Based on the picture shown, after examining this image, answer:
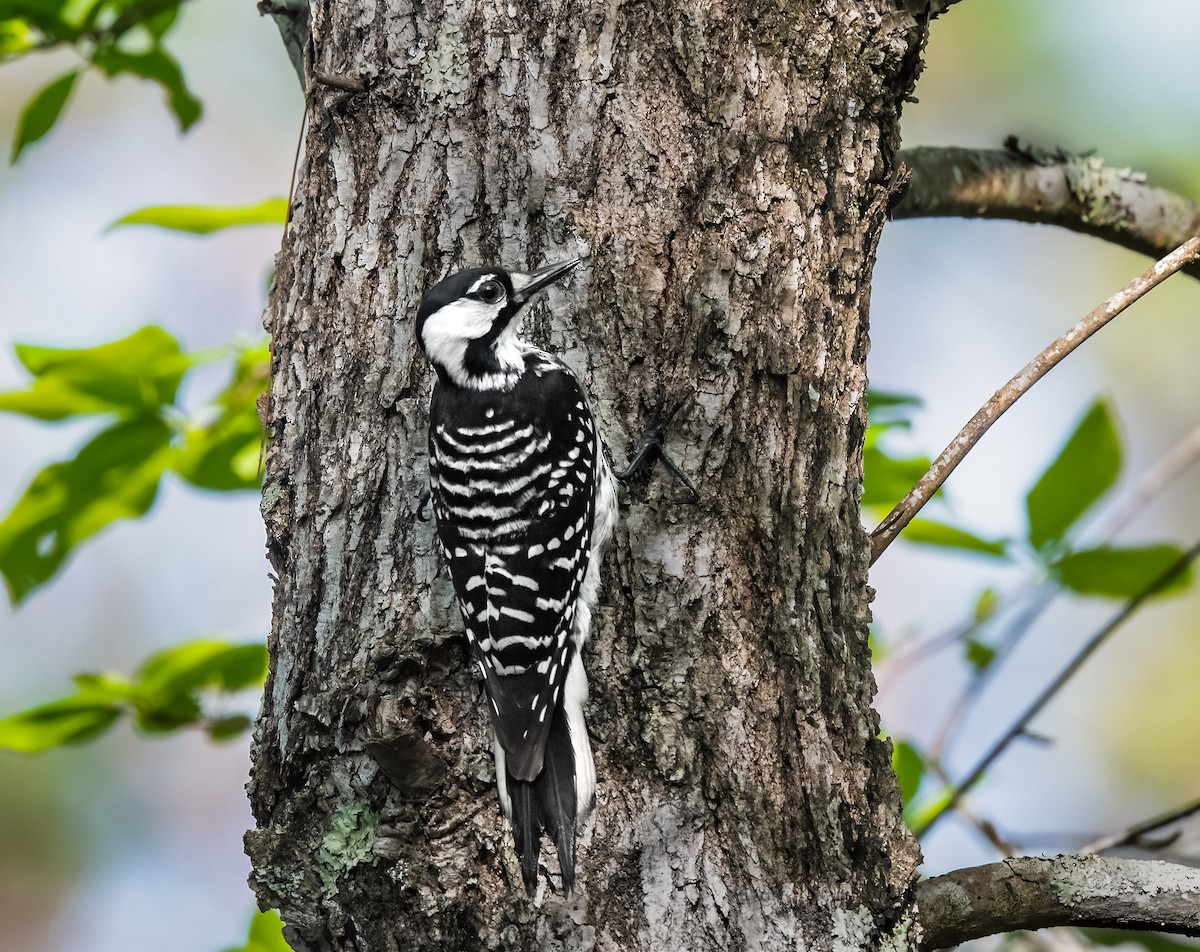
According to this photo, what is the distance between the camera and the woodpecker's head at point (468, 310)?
1.94 m

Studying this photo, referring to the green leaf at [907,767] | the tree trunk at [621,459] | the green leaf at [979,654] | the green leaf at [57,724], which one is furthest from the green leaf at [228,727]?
the green leaf at [979,654]

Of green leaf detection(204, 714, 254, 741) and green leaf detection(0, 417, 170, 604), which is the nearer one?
green leaf detection(0, 417, 170, 604)

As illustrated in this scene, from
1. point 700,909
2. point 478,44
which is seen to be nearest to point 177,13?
point 478,44

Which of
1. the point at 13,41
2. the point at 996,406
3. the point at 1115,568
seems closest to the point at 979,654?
the point at 1115,568

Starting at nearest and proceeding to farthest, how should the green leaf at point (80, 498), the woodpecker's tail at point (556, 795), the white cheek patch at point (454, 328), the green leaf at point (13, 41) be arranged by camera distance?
1. the woodpecker's tail at point (556, 795)
2. the white cheek patch at point (454, 328)
3. the green leaf at point (80, 498)
4. the green leaf at point (13, 41)

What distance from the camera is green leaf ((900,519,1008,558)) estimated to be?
2.37m

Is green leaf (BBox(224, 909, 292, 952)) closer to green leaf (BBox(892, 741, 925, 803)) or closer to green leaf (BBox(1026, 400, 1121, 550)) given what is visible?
green leaf (BBox(892, 741, 925, 803))

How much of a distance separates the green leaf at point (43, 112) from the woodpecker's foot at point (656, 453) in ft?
4.92

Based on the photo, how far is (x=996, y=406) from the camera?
1927 millimetres

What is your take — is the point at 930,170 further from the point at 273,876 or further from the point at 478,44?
the point at 273,876

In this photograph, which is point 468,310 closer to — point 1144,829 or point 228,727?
point 228,727

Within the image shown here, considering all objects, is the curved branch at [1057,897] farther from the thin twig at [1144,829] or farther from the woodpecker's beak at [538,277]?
the woodpecker's beak at [538,277]

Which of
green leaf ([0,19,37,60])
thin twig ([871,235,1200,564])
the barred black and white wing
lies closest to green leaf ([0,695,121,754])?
the barred black and white wing

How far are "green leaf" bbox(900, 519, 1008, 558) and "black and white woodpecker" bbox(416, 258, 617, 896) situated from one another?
75 centimetres
